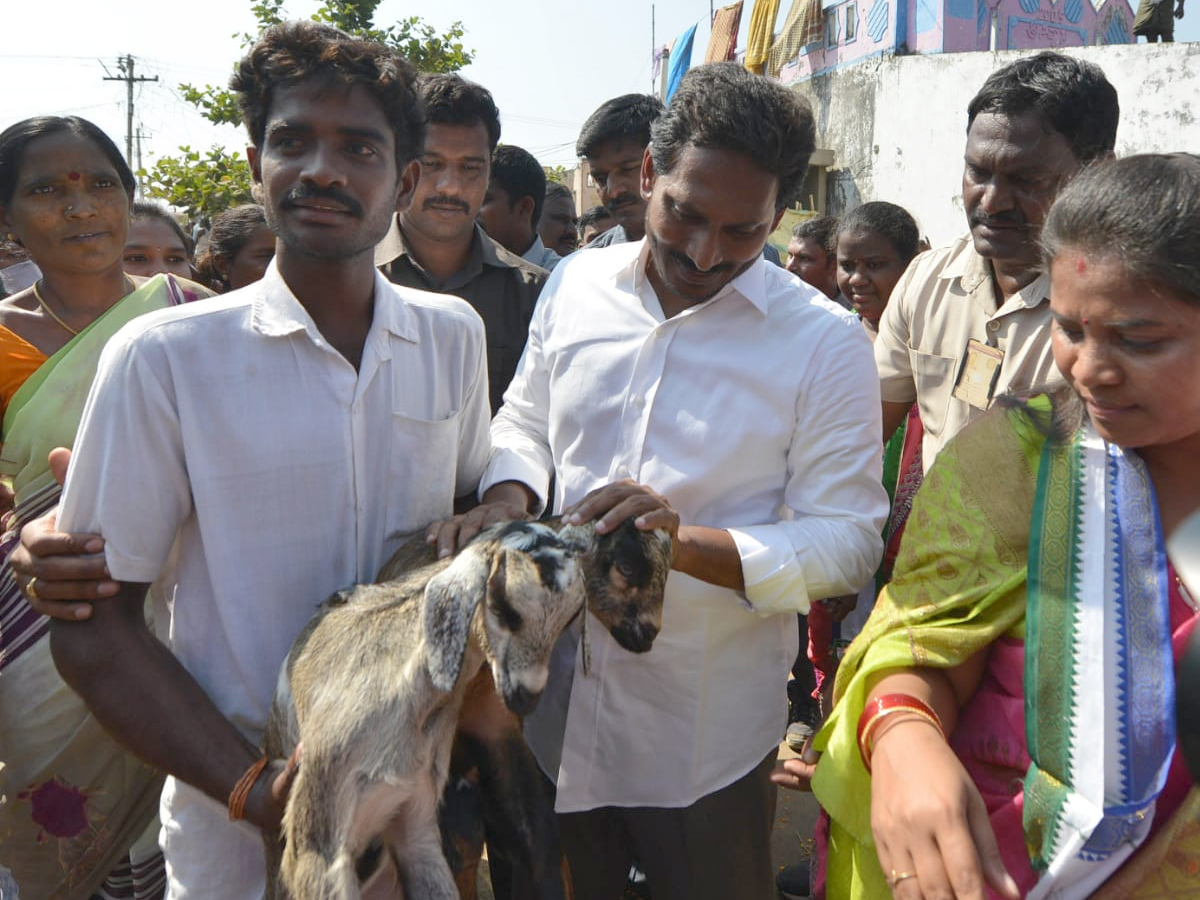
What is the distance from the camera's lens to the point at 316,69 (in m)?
1.92

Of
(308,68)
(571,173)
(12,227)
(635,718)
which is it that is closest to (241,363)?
(308,68)

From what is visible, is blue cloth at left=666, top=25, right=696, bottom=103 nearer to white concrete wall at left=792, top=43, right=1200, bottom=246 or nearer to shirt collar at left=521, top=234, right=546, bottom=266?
white concrete wall at left=792, top=43, right=1200, bottom=246

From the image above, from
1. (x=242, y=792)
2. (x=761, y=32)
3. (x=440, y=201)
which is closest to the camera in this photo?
(x=242, y=792)

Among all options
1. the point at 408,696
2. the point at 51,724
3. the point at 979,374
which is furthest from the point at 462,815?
the point at 979,374

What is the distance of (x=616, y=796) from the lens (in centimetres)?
224

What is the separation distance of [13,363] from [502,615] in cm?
197

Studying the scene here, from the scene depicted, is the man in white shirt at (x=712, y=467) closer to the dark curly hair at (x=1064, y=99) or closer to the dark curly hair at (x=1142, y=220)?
the dark curly hair at (x=1142, y=220)

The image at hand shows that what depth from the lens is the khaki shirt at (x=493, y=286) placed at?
3.54 meters

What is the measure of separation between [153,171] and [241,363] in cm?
988

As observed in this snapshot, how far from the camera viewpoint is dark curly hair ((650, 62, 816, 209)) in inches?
85.7

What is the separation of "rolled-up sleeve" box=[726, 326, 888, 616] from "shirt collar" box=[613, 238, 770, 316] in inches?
7.6

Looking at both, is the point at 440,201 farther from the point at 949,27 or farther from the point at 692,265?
the point at 949,27

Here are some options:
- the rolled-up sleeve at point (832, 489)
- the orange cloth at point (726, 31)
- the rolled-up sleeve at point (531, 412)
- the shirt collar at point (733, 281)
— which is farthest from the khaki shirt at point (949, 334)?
the orange cloth at point (726, 31)

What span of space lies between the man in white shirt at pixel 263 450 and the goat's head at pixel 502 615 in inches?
14.2
